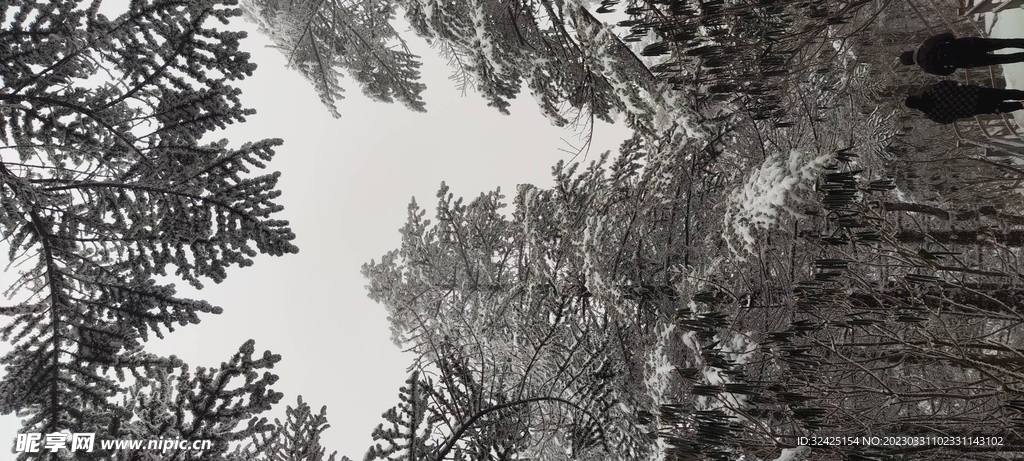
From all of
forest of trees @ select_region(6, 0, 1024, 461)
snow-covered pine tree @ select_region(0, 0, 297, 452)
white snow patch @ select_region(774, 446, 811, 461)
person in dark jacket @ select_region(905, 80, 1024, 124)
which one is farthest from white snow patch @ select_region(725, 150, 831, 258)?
snow-covered pine tree @ select_region(0, 0, 297, 452)

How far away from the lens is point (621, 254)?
252 inches

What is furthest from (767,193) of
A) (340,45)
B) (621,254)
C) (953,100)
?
(340,45)

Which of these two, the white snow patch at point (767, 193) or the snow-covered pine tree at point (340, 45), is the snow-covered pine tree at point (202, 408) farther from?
the snow-covered pine tree at point (340, 45)

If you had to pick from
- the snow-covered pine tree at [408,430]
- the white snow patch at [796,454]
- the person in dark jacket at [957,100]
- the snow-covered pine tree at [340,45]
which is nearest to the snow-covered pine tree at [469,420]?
the snow-covered pine tree at [408,430]

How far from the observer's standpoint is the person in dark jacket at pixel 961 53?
3674mm

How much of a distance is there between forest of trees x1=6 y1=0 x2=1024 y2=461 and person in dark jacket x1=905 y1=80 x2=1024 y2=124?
594 mm

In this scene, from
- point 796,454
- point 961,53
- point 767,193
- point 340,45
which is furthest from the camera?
point 340,45

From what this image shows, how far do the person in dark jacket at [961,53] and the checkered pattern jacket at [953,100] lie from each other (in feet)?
0.53

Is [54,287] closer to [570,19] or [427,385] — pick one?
[427,385]

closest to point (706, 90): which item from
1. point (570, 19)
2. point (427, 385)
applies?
point (570, 19)

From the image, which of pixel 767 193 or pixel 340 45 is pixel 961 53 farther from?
pixel 340 45

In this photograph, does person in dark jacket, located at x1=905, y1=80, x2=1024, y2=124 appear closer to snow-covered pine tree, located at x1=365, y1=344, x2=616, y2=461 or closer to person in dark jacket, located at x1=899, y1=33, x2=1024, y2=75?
person in dark jacket, located at x1=899, y1=33, x2=1024, y2=75

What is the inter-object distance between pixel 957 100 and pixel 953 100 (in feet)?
0.07

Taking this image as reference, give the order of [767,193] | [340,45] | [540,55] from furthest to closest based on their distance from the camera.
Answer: [340,45]
[540,55]
[767,193]
